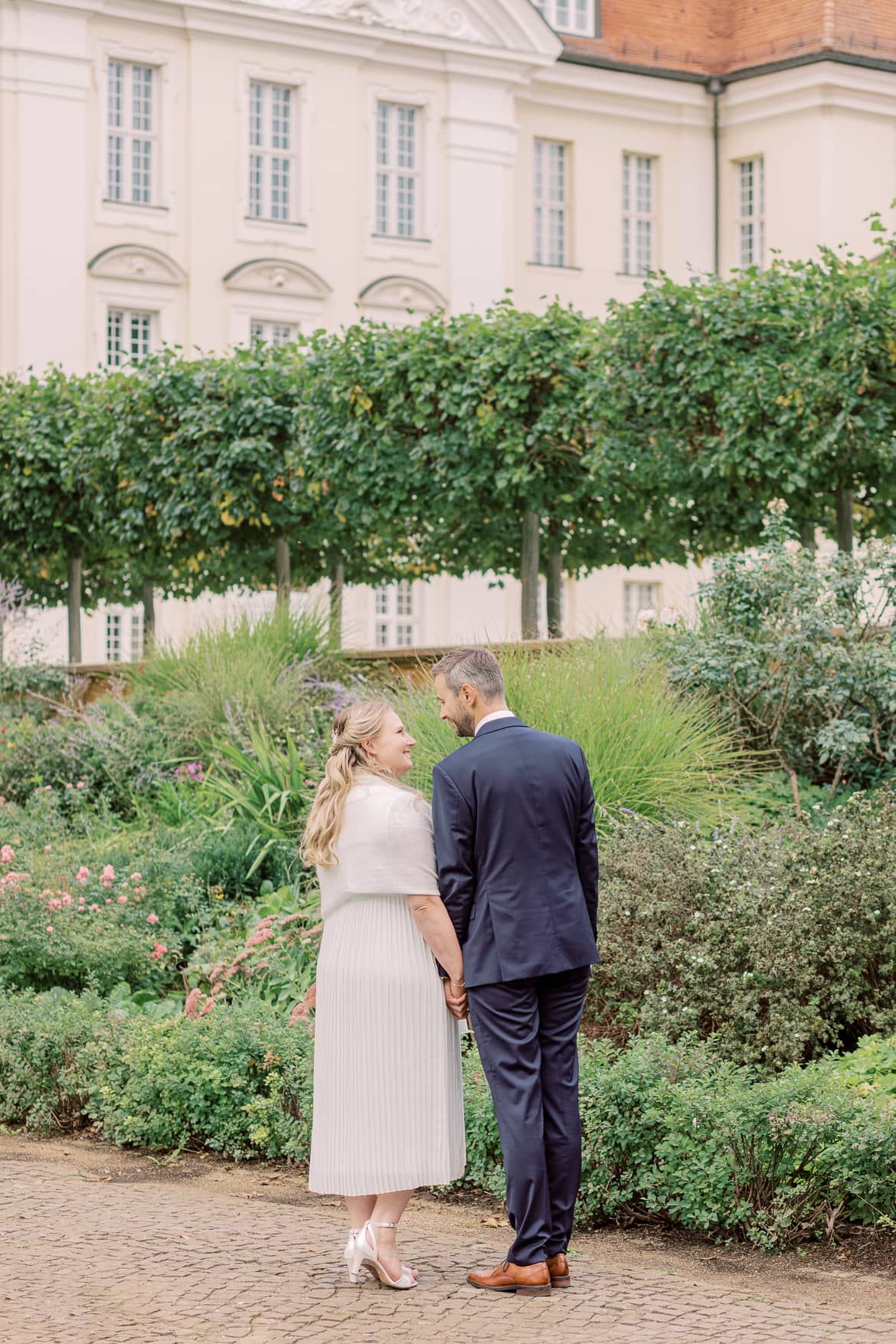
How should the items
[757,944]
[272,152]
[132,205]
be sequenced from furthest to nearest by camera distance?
[272,152], [132,205], [757,944]

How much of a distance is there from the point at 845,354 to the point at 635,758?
22.3ft

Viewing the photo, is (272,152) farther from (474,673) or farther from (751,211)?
(474,673)

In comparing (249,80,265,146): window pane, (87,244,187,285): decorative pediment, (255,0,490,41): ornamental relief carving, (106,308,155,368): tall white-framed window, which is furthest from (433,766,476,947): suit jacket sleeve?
(255,0,490,41): ornamental relief carving

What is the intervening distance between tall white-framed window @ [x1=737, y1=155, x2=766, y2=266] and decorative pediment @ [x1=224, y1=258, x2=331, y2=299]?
27.6 feet

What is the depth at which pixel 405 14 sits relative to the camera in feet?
104

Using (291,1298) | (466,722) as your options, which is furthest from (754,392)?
(291,1298)

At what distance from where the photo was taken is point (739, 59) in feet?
116

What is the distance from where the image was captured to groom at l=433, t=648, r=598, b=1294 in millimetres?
5328

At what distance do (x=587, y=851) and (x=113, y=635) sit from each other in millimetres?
26232

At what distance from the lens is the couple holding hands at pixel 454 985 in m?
5.35

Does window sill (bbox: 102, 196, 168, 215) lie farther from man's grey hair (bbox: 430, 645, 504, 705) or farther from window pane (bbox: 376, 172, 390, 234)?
man's grey hair (bbox: 430, 645, 504, 705)

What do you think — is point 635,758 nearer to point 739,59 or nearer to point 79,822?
point 79,822

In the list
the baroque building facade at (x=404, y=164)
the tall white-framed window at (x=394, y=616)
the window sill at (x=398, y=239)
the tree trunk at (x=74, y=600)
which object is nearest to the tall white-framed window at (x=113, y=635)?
the baroque building facade at (x=404, y=164)

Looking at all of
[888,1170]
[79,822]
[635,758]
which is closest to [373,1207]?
[888,1170]
